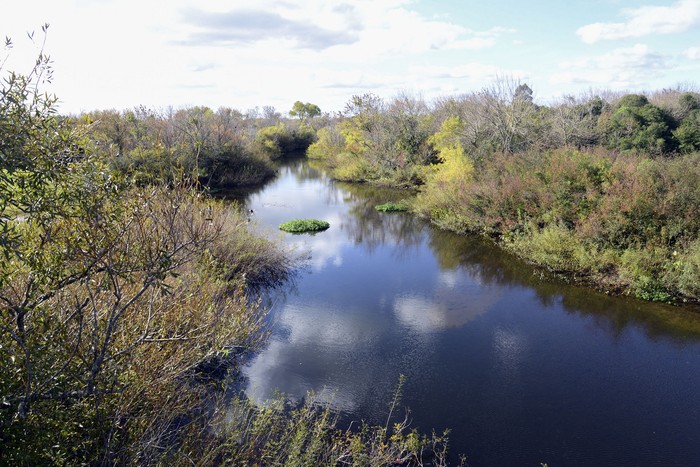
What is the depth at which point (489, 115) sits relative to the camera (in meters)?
30.3

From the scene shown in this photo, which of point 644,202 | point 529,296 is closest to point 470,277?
point 529,296

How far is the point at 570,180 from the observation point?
66.5 feet

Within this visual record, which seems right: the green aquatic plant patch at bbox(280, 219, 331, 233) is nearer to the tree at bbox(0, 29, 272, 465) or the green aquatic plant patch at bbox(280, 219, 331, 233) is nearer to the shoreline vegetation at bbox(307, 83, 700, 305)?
the shoreline vegetation at bbox(307, 83, 700, 305)

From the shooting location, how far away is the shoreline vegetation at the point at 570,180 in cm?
1700

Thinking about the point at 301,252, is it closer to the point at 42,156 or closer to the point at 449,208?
the point at 449,208

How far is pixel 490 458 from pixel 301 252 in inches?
519

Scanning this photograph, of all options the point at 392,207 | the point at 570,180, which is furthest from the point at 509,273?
the point at 392,207

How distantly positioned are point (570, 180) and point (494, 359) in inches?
445

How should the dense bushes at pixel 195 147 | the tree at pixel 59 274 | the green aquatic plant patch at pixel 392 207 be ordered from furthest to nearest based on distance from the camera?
1. the dense bushes at pixel 195 147
2. the green aquatic plant patch at pixel 392 207
3. the tree at pixel 59 274

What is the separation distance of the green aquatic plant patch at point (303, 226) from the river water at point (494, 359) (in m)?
4.47

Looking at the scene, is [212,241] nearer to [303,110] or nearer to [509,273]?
[509,273]

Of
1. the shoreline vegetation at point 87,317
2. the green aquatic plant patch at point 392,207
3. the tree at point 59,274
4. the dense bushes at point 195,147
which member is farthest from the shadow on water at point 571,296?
the dense bushes at point 195,147

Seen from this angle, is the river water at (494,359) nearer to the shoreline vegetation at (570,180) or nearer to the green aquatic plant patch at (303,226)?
the shoreline vegetation at (570,180)

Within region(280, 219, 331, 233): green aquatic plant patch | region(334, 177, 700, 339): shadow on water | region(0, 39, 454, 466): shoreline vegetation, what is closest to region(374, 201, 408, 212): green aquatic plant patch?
region(334, 177, 700, 339): shadow on water
